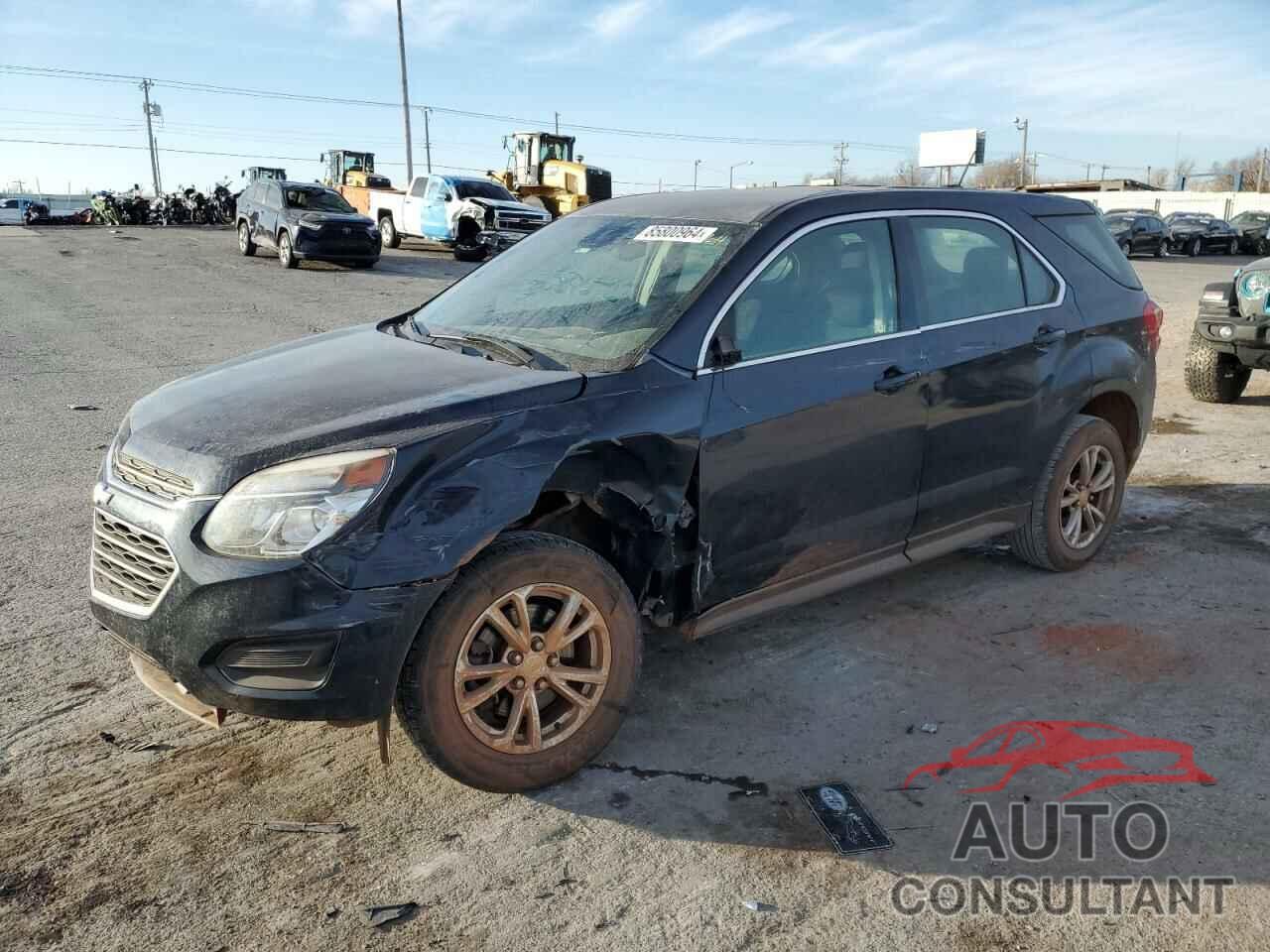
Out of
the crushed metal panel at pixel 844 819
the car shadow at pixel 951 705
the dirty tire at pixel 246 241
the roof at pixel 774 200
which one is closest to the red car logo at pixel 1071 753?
the car shadow at pixel 951 705

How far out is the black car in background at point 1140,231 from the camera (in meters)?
34.8

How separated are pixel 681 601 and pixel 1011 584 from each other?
2.17 metres

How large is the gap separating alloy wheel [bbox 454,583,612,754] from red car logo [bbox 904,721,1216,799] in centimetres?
108

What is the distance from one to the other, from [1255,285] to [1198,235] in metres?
A: 34.6

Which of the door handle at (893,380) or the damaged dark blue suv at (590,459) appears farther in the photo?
the door handle at (893,380)

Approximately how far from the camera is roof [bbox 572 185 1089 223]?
392 centimetres

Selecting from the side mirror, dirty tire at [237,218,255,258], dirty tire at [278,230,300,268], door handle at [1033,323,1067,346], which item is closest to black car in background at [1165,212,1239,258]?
dirty tire at [278,230,300,268]

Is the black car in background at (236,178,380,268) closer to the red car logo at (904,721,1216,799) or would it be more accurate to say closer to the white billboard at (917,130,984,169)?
the red car logo at (904,721,1216,799)

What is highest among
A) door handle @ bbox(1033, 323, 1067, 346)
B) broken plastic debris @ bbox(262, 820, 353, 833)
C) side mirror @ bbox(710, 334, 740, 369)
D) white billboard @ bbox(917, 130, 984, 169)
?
white billboard @ bbox(917, 130, 984, 169)

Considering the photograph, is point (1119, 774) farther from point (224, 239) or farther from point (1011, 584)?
point (224, 239)

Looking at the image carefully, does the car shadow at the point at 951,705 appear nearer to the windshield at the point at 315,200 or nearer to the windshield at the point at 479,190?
the windshield at the point at 315,200

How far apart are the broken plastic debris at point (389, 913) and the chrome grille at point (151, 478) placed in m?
1.23

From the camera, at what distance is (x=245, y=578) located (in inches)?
106

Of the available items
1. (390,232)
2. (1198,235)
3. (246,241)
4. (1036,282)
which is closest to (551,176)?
(390,232)
